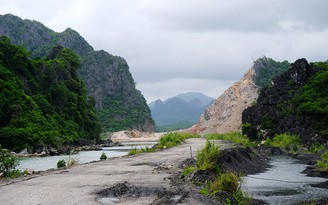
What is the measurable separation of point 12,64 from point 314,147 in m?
61.9

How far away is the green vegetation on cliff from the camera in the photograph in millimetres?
65688

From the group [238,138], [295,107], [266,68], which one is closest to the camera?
[295,107]

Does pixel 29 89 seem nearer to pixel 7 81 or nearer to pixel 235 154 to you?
pixel 7 81

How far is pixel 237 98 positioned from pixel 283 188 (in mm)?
137331

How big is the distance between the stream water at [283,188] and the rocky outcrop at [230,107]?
115 metres

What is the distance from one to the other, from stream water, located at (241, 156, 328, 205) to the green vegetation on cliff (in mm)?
44658

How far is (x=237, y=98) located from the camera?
15812 cm

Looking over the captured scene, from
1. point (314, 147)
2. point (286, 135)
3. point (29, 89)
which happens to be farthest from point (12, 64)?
point (314, 147)

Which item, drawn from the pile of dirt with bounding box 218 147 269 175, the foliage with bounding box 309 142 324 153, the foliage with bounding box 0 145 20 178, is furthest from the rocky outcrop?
the foliage with bounding box 0 145 20 178

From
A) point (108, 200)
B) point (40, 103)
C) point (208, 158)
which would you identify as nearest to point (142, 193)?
point (108, 200)

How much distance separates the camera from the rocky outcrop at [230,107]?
150 m

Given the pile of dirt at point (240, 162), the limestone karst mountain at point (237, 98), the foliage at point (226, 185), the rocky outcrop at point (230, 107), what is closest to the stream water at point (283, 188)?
the pile of dirt at point (240, 162)

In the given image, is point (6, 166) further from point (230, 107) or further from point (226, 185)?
point (230, 107)

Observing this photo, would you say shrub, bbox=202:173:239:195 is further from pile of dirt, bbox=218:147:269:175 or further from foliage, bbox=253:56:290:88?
foliage, bbox=253:56:290:88
